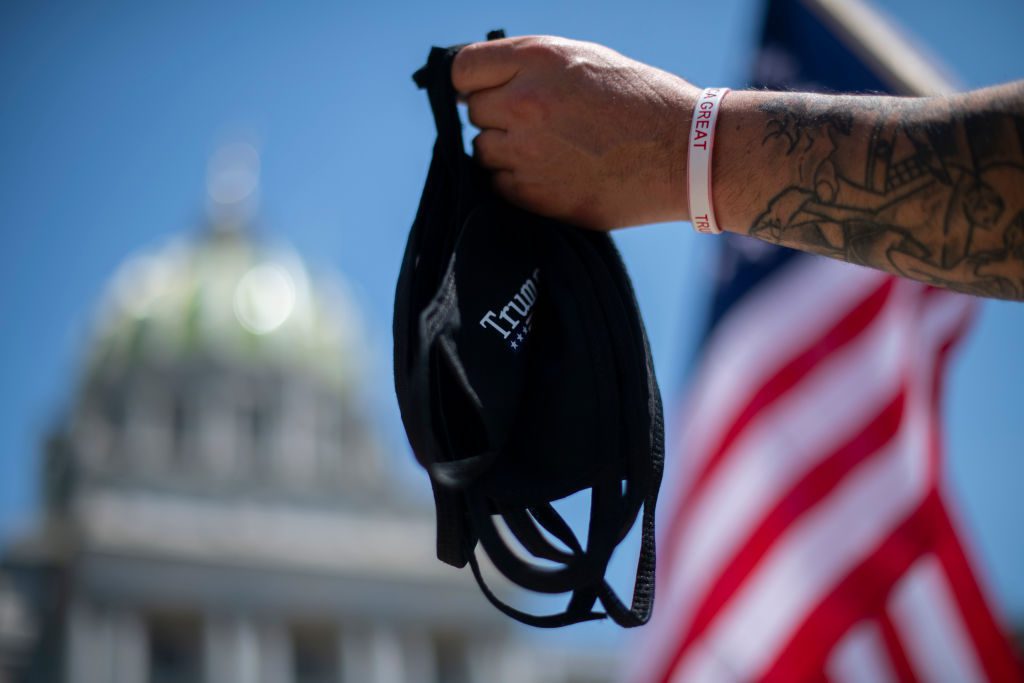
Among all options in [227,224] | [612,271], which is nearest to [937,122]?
[612,271]

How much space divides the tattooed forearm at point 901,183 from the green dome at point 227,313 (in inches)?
1905

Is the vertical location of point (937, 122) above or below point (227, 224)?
below

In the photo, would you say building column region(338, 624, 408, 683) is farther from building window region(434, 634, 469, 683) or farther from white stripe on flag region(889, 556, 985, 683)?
white stripe on flag region(889, 556, 985, 683)

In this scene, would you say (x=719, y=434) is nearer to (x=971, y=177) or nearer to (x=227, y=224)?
(x=971, y=177)

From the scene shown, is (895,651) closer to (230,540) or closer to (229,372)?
(230,540)

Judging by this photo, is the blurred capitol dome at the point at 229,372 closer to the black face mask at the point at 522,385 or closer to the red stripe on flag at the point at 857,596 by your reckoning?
the red stripe on flag at the point at 857,596

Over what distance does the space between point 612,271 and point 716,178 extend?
0.25 metres

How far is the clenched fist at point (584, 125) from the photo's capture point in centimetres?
186

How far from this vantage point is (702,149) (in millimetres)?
1812

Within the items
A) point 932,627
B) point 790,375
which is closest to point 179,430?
point 790,375

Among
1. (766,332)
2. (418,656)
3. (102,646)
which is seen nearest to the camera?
(766,332)

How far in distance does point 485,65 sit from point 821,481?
4.16 m

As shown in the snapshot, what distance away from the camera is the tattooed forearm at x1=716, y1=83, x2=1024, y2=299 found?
5.31 ft

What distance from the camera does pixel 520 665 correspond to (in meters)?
43.7
